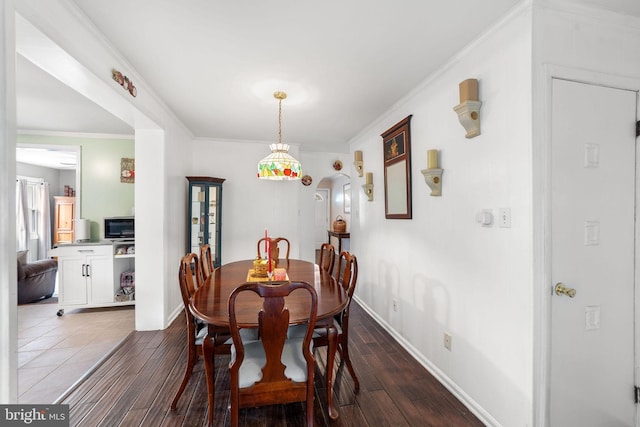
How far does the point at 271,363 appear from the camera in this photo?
54.9 inches

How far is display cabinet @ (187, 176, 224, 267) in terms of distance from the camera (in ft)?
12.8

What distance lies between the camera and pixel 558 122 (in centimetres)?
149

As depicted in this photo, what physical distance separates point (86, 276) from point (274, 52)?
376 centimetres

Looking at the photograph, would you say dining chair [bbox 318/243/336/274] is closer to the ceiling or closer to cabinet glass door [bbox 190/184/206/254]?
the ceiling

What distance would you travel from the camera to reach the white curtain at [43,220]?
5.84 metres

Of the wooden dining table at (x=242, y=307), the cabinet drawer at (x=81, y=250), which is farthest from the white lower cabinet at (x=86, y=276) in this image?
the wooden dining table at (x=242, y=307)

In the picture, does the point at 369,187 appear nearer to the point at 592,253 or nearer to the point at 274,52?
the point at 274,52

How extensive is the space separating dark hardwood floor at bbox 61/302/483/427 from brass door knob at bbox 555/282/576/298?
1002 millimetres

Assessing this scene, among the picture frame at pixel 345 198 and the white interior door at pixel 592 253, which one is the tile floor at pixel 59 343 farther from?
the picture frame at pixel 345 198

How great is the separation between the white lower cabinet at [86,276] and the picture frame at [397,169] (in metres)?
3.71

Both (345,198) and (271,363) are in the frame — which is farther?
(345,198)

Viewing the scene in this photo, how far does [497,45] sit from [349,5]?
0.97 m

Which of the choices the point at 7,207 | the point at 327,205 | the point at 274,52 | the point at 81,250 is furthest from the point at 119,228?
the point at 327,205

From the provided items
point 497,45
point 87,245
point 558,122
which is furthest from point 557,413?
point 87,245
